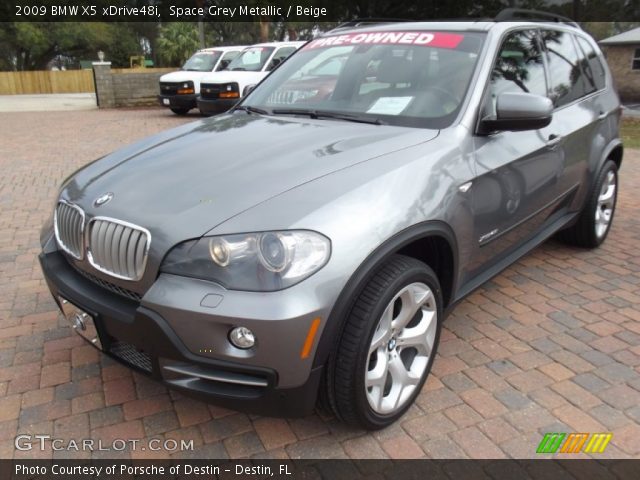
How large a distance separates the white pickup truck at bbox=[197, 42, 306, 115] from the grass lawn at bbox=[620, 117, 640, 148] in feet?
26.2

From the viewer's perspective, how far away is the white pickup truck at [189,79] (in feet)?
51.7

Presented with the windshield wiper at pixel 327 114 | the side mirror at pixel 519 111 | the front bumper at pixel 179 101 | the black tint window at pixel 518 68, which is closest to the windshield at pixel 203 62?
the front bumper at pixel 179 101

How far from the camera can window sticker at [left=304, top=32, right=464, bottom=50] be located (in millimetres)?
3129

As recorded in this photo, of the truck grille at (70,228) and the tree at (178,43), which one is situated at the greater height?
the tree at (178,43)

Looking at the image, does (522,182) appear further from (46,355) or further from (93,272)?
(46,355)

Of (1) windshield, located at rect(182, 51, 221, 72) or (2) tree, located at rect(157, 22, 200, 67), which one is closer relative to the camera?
(1) windshield, located at rect(182, 51, 221, 72)

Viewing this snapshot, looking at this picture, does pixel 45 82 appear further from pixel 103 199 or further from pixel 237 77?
pixel 103 199

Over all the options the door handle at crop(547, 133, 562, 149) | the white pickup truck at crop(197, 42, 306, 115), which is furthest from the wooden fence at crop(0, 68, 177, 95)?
the door handle at crop(547, 133, 562, 149)

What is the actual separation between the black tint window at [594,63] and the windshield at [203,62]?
1376cm

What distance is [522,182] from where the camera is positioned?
3.08m

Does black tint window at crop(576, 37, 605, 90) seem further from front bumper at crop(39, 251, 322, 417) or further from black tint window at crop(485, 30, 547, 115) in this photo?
front bumper at crop(39, 251, 322, 417)

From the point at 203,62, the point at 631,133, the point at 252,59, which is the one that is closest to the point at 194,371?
the point at 252,59

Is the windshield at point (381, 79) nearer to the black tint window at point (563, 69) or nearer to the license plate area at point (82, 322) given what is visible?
the black tint window at point (563, 69)

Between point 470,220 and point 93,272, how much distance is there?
5.79 ft
